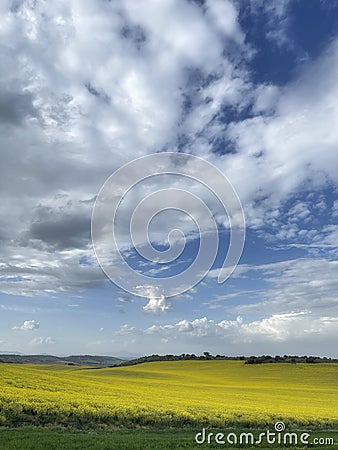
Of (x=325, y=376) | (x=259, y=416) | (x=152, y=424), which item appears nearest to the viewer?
(x=152, y=424)

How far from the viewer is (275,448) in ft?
56.5

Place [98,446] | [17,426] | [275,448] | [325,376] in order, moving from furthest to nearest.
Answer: [325,376], [17,426], [275,448], [98,446]

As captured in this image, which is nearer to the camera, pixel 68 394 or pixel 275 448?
pixel 275 448

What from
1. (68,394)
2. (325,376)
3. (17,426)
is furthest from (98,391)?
(325,376)

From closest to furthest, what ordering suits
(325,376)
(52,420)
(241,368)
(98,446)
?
(98,446) → (52,420) → (325,376) → (241,368)

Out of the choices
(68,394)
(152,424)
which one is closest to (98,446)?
(152,424)

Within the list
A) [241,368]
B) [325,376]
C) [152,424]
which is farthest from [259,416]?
[241,368]

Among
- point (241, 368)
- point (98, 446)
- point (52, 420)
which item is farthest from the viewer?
point (241, 368)

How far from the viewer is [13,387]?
98.6 ft

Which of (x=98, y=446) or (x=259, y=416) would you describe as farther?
(x=259, y=416)

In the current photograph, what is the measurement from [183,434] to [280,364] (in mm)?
95101

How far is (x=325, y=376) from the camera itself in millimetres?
84375

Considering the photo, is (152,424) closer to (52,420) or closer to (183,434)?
(183,434)

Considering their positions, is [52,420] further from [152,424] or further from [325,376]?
[325,376]
